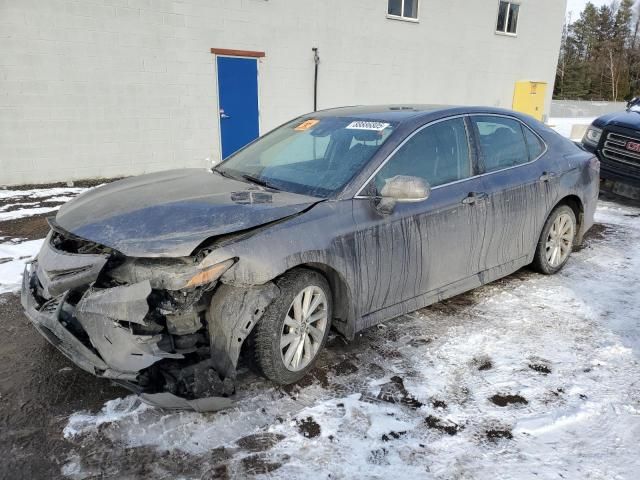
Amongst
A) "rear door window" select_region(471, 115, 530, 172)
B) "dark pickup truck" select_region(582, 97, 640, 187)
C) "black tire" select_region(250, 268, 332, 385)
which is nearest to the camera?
"black tire" select_region(250, 268, 332, 385)

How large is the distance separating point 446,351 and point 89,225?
2.43 meters

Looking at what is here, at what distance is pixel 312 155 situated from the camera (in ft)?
12.1

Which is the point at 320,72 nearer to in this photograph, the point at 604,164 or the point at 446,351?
the point at 604,164

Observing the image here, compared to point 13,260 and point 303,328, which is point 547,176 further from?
point 13,260

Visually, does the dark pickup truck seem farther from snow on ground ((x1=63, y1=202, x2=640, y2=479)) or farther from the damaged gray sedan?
snow on ground ((x1=63, y1=202, x2=640, y2=479))

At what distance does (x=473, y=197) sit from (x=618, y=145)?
213 inches

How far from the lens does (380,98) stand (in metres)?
13.0

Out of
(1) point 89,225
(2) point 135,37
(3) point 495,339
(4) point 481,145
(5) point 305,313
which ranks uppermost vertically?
(2) point 135,37

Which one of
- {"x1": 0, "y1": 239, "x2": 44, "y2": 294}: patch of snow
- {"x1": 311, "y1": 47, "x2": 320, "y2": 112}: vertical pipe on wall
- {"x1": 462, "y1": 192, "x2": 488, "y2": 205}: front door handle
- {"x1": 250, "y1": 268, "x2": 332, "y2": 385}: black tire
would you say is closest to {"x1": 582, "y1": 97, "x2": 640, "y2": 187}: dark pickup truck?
{"x1": 462, "y1": 192, "x2": 488, "y2": 205}: front door handle

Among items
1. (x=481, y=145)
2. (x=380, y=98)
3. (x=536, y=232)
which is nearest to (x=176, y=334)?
(x=481, y=145)

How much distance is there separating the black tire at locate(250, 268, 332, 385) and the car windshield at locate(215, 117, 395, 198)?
2.02 feet

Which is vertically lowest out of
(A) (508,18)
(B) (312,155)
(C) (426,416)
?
(C) (426,416)

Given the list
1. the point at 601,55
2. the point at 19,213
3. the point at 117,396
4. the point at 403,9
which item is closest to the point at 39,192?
the point at 19,213

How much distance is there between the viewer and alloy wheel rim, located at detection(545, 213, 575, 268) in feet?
15.6
